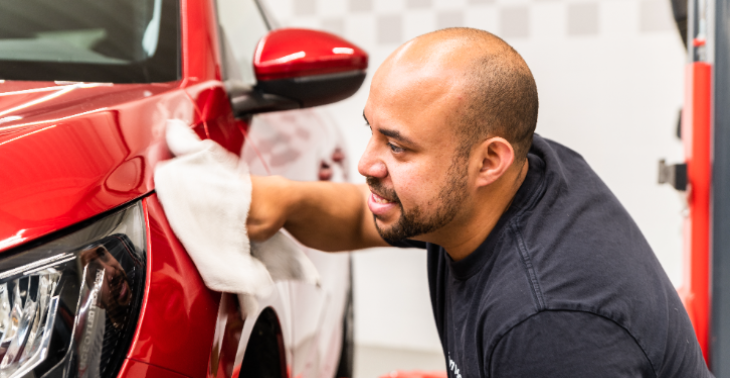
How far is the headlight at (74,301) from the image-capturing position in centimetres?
50

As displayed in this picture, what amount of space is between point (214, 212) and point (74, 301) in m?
0.24

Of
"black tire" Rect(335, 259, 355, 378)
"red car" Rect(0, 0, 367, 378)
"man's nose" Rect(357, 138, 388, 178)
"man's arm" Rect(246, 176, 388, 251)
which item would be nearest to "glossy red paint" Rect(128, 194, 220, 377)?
"red car" Rect(0, 0, 367, 378)

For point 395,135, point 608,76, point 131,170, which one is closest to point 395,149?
point 395,135

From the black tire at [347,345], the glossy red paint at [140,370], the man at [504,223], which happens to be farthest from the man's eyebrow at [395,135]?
the black tire at [347,345]

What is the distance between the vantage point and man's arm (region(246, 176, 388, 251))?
2.78ft

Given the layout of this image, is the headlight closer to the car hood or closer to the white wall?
the car hood

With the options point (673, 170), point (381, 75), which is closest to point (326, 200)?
point (381, 75)

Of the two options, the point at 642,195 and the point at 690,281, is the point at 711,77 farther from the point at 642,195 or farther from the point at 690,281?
the point at 642,195

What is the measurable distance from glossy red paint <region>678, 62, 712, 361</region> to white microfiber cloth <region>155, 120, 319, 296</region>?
2.67 feet

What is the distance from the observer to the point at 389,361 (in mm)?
2314

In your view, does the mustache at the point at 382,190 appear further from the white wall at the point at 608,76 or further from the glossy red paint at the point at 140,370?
the white wall at the point at 608,76

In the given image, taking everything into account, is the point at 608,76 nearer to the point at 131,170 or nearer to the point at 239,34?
the point at 239,34

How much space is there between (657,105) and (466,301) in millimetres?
1518

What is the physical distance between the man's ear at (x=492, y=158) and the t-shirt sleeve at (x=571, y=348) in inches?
8.4
